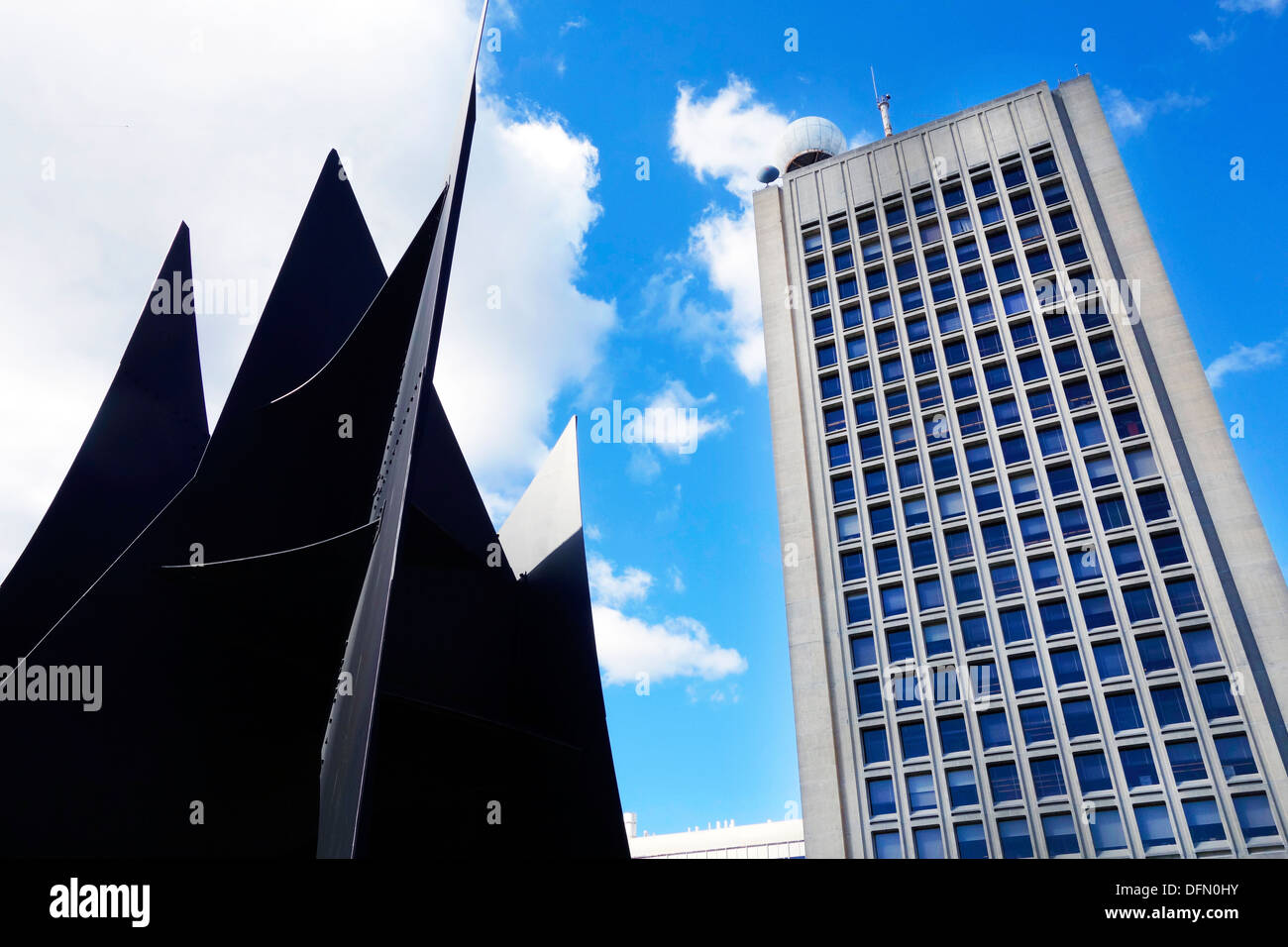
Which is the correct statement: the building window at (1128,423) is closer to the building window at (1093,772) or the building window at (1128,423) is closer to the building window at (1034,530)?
the building window at (1034,530)

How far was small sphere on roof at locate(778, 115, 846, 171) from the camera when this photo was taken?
5297 centimetres

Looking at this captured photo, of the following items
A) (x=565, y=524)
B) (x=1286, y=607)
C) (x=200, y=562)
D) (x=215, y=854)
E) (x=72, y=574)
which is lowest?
(x=215, y=854)

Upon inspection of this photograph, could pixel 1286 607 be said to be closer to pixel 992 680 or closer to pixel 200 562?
pixel 992 680

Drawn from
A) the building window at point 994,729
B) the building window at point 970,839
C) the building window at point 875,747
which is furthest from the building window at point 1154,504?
the building window at point 970,839

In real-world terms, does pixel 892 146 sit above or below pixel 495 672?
above

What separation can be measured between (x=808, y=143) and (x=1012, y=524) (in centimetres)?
2883

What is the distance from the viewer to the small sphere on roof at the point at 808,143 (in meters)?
53.0

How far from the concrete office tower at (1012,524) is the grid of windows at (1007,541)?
10cm

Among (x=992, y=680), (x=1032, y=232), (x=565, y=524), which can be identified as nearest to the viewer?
(x=565, y=524)

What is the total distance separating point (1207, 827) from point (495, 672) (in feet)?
80.4

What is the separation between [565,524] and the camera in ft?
62.2

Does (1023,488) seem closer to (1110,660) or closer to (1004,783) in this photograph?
(1110,660)

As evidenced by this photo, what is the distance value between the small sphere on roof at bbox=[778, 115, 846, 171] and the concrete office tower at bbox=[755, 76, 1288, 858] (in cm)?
621
